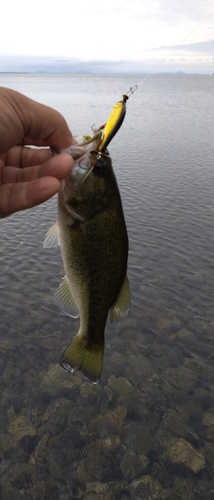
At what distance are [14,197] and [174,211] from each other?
1414 centimetres

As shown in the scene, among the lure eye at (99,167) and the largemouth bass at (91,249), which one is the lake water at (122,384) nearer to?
the largemouth bass at (91,249)

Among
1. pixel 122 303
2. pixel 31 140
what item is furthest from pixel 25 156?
pixel 122 303

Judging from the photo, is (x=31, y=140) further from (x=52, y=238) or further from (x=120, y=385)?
(x=120, y=385)

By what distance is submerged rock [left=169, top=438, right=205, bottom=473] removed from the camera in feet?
21.0

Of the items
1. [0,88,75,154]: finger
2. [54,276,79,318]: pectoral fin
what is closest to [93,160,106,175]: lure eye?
[0,88,75,154]: finger

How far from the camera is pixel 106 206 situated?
3445mm

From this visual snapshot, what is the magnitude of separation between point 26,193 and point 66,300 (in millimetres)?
1335

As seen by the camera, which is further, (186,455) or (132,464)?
(186,455)

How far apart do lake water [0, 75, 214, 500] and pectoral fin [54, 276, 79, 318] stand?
383 centimetres

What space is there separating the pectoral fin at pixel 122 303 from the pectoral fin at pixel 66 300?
1.45ft

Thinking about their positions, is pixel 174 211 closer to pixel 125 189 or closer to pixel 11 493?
pixel 125 189

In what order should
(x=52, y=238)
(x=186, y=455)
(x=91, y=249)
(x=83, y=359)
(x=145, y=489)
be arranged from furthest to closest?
(x=186, y=455), (x=145, y=489), (x=83, y=359), (x=52, y=238), (x=91, y=249)

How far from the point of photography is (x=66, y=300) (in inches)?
161

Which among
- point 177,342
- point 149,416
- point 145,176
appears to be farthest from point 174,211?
point 149,416
